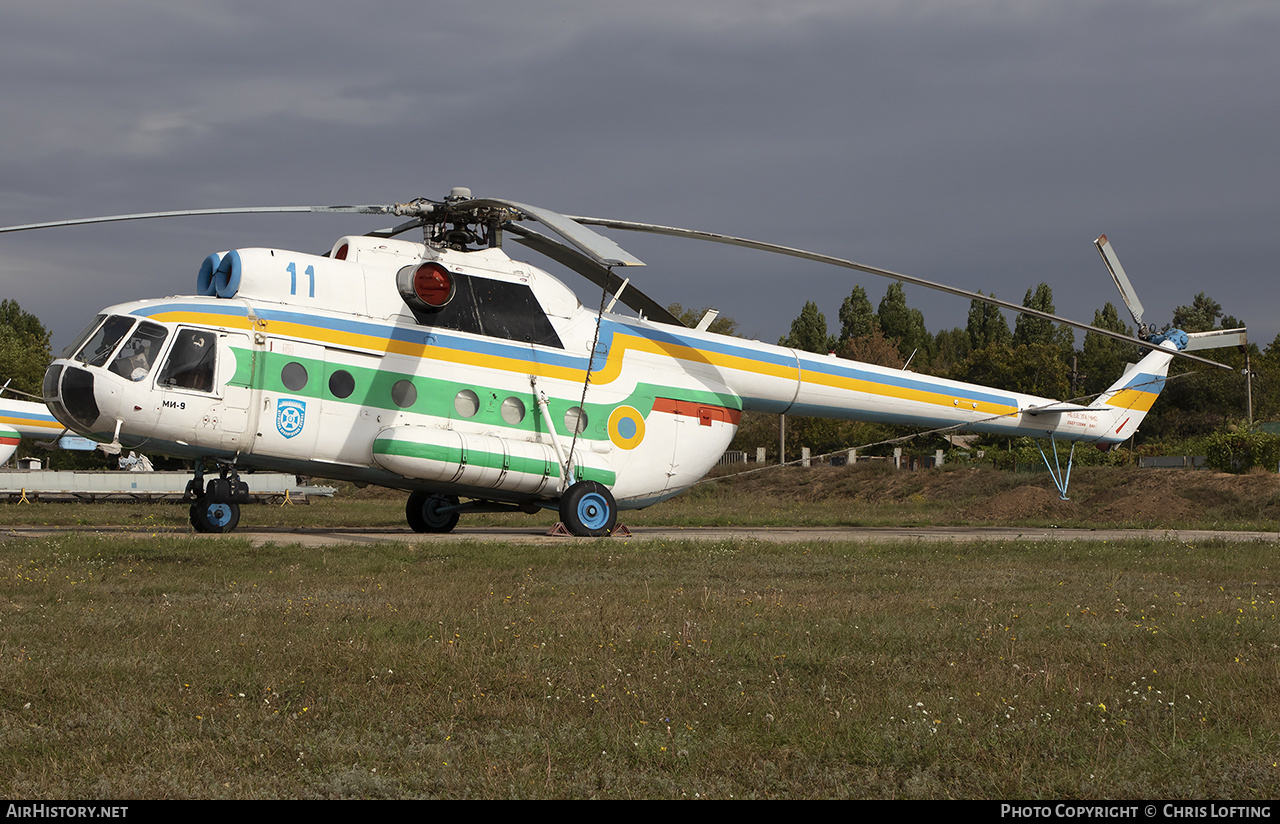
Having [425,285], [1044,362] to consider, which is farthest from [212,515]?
[1044,362]

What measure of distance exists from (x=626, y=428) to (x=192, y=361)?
7702 millimetres

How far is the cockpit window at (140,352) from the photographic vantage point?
625 inches

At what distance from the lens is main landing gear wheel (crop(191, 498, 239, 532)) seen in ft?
57.0

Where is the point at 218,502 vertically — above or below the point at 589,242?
below

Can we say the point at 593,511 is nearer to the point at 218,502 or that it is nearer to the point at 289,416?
the point at 289,416

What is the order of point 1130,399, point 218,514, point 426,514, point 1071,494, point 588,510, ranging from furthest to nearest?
point 1071,494, point 1130,399, point 426,514, point 588,510, point 218,514

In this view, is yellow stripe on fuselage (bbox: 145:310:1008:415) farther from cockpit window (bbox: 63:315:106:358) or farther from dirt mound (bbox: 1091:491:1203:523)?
dirt mound (bbox: 1091:491:1203:523)

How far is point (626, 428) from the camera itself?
1988cm

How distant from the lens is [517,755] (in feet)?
17.3

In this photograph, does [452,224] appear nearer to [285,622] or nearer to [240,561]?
[240,561]

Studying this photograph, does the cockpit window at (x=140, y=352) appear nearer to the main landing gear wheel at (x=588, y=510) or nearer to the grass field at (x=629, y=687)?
the grass field at (x=629, y=687)

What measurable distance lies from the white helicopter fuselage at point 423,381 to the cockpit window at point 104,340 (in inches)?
1.2

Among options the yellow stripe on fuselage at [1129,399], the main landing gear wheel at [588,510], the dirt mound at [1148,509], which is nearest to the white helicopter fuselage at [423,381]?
the main landing gear wheel at [588,510]

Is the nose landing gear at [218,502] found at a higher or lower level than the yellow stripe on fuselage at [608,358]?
lower
